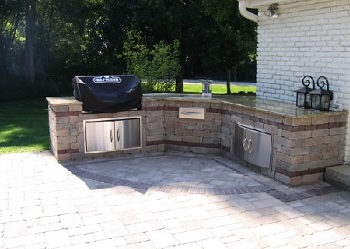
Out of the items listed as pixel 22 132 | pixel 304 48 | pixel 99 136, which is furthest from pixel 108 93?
pixel 22 132

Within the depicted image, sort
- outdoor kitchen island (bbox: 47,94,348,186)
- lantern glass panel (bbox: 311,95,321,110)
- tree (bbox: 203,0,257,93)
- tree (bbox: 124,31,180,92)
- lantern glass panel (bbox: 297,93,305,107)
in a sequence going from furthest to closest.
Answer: tree (bbox: 203,0,257,93), tree (bbox: 124,31,180,92), lantern glass panel (bbox: 297,93,305,107), lantern glass panel (bbox: 311,95,321,110), outdoor kitchen island (bbox: 47,94,348,186)

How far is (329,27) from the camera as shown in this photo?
18.1 ft

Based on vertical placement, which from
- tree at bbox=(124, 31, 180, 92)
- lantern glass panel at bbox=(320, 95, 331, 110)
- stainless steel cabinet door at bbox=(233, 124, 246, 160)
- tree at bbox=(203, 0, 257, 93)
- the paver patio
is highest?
tree at bbox=(203, 0, 257, 93)

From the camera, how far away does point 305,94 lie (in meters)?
5.62

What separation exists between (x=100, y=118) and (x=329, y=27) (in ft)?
12.3

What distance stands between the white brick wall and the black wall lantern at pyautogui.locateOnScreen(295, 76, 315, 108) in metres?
0.12

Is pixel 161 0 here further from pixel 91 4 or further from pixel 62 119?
pixel 62 119

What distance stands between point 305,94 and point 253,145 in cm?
104

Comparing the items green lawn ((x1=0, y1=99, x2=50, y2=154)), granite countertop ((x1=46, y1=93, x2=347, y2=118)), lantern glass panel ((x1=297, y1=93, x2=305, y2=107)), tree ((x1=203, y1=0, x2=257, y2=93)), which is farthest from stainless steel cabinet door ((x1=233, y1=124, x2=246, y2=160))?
tree ((x1=203, y1=0, x2=257, y2=93))

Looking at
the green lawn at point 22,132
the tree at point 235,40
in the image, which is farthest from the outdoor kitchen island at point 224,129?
the tree at point 235,40

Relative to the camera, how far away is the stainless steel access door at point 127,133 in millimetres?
6570

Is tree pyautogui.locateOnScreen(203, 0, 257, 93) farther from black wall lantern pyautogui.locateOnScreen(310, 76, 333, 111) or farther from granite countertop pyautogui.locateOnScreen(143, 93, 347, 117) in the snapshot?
black wall lantern pyautogui.locateOnScreen(310, 76, 333, 111)

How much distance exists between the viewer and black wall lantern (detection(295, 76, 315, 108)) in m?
5.62

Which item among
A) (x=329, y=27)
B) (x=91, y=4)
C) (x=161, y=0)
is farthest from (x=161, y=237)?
(x=91, y=4)
